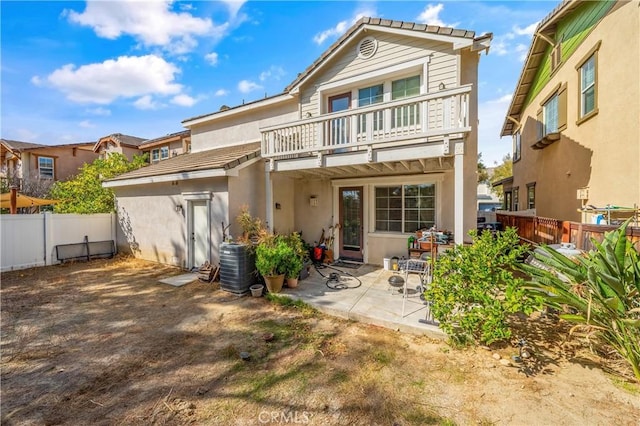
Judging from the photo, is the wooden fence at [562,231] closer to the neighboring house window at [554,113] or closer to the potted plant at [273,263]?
the neighboring house window at [554,113]

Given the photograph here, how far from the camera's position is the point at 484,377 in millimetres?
3092

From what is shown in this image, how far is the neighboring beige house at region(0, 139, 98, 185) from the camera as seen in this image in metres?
19.9

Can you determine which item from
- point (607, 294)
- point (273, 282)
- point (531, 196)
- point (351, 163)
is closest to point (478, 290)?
point (607, 294)

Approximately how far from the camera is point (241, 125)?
33.7 feet

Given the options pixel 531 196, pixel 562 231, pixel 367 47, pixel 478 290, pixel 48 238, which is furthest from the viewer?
pixel 531 196

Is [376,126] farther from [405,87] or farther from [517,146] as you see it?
[517,146]

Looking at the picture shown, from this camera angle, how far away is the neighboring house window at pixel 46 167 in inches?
803

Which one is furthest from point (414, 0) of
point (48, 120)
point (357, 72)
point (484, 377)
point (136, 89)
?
point (48, 120)

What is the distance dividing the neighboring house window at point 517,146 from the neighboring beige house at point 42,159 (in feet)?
103

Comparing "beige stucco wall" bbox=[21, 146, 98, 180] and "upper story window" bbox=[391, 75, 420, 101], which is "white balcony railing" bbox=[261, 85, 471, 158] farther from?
"beige stucco wall" bbox=[21, 146, 98, 180]

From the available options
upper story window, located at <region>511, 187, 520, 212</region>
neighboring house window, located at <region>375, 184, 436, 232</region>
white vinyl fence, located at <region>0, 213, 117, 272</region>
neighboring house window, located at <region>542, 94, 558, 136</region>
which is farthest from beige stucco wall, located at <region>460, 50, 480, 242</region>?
white vinyl fence, located at <region>0, 213, 117, 272</region>

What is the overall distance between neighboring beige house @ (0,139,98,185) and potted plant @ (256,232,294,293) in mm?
22691

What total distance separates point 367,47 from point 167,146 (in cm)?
1534

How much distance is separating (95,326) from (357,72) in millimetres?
8759
